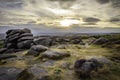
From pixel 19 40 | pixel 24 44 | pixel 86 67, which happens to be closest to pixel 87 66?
pixel 86 67

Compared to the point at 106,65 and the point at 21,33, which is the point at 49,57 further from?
the point at 21,33

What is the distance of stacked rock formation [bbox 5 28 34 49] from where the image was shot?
3516 cm

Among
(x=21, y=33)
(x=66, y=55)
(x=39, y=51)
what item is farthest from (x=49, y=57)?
(x=21, y=33)

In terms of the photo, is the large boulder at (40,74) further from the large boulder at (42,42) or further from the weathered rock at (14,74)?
the large boulder at (42,42)

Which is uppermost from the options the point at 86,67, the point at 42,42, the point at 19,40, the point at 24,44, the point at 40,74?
the point at 19,40

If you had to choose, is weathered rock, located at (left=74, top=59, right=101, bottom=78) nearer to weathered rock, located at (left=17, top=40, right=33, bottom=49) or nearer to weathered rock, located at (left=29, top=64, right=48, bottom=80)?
weathered rock, located at (left=29, top=64, right=48, bottom=80)

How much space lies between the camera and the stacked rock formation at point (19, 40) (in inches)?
1384

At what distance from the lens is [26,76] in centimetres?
1409

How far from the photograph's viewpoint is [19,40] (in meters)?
36.8

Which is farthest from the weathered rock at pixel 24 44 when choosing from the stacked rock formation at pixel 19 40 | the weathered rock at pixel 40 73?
the weathered rock at pixel 40 73

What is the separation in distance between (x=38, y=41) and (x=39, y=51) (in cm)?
1065

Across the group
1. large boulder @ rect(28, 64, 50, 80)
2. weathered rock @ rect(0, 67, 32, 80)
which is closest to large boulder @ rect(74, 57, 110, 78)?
large boulder @ rect(28, 64, 50, 80)

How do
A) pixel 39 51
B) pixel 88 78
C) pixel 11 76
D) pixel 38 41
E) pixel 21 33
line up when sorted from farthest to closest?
1. pixel 21 33
2. pixel 38 41
3. pixel 39 51
4. pixel 88 78
5. pixel 11 76

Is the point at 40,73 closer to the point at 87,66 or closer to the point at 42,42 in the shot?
the point at 87,66
